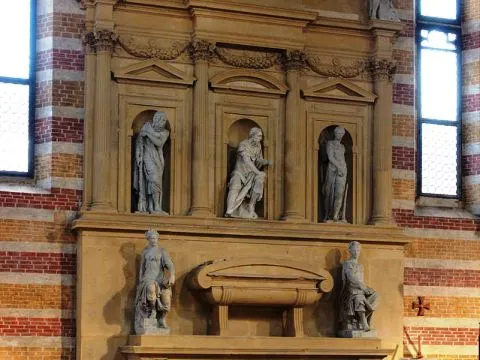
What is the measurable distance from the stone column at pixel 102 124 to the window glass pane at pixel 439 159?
5.05 m

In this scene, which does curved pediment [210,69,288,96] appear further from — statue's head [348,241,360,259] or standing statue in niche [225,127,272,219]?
statue's head [348,241,360,259]

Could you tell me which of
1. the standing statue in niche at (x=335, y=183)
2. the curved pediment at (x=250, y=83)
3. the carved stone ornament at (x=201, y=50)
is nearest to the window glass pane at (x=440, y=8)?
the standing statue in niche at (x=335, y=183)

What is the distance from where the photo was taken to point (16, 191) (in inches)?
632

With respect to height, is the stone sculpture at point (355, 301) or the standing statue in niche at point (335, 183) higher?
the standing statue in niche at point (335, 183)

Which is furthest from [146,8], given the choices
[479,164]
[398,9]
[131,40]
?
[479,164]

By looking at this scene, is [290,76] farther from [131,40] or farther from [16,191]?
[16,191]

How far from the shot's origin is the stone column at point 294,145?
56.1 ft

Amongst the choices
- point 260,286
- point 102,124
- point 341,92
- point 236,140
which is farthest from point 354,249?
point 102,124

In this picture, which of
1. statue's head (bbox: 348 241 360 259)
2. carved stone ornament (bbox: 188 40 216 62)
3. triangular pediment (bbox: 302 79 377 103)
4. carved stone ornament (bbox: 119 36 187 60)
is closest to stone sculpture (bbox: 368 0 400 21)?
triangular pediment (bbox: 302 79 377 103)

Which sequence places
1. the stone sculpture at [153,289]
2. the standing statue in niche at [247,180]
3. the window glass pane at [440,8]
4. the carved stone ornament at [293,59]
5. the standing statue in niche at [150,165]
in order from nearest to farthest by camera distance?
the stone sculpture at [153,289] → the standing statue in niche at [150,165] → the standing statue in niche at [247,180] → the carved stone ornament at [293,59] → the window glass pane at [440,8]

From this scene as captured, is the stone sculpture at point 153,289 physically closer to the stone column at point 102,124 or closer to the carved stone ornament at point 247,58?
the stone column at point 102,124

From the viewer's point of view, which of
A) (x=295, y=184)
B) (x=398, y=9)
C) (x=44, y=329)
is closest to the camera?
(x=44, y=329)

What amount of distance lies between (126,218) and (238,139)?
6.71 feet

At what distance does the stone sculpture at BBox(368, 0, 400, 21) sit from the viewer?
17.9 meters
